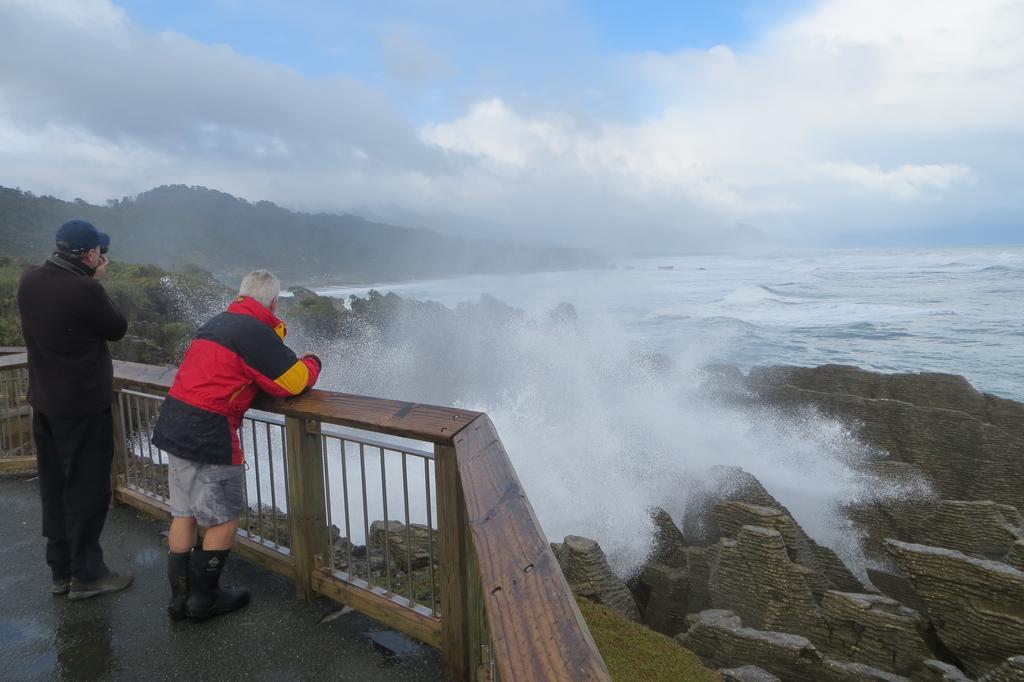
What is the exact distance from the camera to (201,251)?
86250mm

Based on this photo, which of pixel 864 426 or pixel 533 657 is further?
pixel 864 426

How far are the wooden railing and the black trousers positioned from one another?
2.14ft

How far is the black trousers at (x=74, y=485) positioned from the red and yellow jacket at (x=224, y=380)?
836 millimetres

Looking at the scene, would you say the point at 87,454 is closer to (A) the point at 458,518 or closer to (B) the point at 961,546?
(A) the point at 458,518

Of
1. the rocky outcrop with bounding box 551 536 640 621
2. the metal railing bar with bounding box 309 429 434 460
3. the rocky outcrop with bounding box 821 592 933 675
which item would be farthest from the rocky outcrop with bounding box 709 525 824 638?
the metal railing bar with bounding box 309 429 434 460

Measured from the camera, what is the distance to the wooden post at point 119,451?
5.04 meters

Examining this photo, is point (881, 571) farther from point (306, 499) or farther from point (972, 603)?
point (306, 499)

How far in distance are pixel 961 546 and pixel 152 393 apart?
10359 millimetres

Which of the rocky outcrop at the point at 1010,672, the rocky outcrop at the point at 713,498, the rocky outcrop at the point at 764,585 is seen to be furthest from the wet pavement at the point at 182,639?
the rocky outcrop at the point at 713,498

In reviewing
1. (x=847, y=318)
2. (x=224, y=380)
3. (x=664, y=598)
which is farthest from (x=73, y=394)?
(x=847, y=318)

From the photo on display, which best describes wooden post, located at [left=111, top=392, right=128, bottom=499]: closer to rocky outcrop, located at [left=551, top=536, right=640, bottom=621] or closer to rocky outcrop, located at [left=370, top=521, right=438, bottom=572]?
rocky outcrop, located at [left=370, top=521, right=438, bottom=572]

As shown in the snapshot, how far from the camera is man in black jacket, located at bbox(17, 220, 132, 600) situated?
10.9ft

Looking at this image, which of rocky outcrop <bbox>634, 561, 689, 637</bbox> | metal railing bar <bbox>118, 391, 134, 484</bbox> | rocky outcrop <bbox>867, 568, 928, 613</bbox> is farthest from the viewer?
rocky outcrop <bbox>867, 568, 928, 613</bbox>

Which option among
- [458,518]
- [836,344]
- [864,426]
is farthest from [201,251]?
[458,518]
